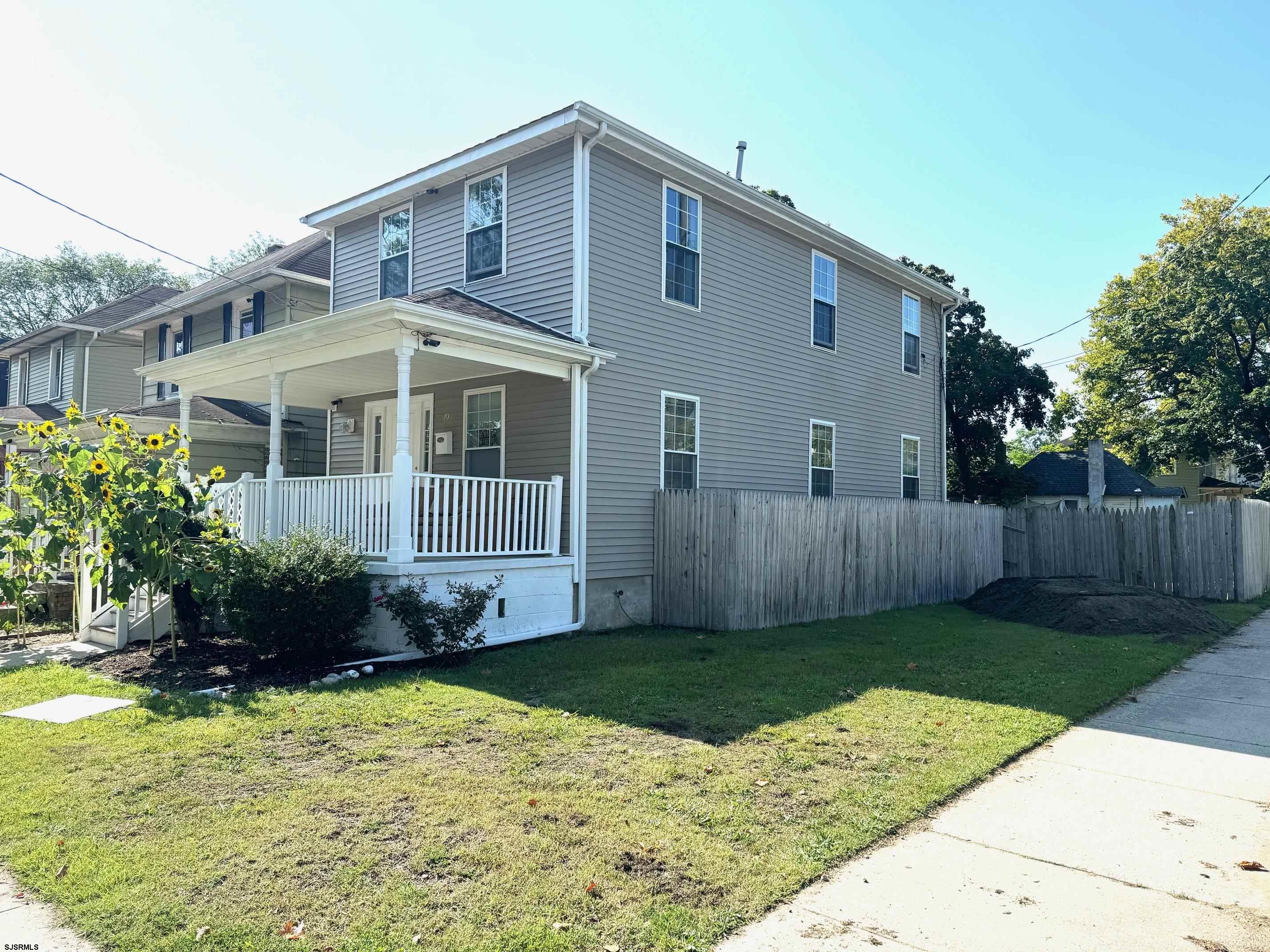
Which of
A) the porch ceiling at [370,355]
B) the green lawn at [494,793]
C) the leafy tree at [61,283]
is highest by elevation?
the leafy tree at [61,283]

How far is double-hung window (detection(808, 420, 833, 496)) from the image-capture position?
14891mm

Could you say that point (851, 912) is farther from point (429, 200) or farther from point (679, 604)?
point (429, 200)

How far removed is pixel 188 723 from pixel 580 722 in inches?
107

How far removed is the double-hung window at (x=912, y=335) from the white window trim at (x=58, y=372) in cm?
2143

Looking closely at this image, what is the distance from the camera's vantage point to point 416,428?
12852 mm

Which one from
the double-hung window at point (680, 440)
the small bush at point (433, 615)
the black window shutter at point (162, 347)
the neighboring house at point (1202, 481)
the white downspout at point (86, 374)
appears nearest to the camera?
the small bush at point (433, 615)

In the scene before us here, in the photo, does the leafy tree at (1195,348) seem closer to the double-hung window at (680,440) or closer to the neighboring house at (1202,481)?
the neighboring house at (1202,481)

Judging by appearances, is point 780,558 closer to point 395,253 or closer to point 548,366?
point 548,366

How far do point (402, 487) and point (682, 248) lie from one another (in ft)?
19.0

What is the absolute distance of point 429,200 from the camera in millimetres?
12727

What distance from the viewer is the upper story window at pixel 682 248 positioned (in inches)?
475

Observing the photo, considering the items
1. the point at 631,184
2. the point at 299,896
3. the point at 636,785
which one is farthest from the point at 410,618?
the point at 631,184

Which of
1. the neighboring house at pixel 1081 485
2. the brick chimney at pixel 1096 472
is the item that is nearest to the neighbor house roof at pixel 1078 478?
the neighboring house at pixel 1081 485

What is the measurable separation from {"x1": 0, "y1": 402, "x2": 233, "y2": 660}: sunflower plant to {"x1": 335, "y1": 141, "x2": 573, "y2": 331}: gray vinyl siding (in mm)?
4658
